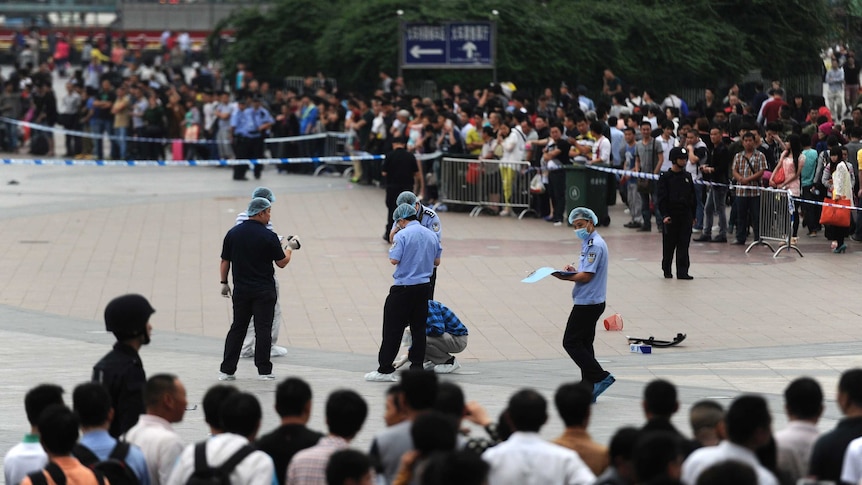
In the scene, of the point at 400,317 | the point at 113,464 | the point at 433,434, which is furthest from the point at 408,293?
the point at 433,434

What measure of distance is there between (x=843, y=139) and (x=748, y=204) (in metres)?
1.94

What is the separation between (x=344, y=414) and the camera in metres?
6.70

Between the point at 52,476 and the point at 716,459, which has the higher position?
the point at 716,459

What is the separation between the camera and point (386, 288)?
59.4 ft

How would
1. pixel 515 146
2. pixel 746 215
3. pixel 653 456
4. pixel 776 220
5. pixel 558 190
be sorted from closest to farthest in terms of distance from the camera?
1. pixel 653 456
2. pixel 776 220
3. pixel 746 215
4. pixel 558 190
5. pixel 515 146

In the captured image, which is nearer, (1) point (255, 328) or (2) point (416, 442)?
(2) point (416, 442)

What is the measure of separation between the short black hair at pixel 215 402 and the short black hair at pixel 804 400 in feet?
8.02

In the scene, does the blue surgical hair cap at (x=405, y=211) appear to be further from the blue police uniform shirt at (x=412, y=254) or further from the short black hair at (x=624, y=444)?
the short black hair at (x=624, y=444)

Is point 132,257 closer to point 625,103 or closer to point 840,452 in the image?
point 625,103

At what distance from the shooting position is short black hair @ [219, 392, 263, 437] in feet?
22.0

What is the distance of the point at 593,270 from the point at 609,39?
68.8ft

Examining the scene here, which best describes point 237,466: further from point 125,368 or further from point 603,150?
point 603,150

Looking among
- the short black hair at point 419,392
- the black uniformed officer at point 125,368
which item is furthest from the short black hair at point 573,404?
the black uniformed officer at point 125,368

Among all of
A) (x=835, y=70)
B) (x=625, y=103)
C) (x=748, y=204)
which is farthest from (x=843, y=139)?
(x=835, y=70)
